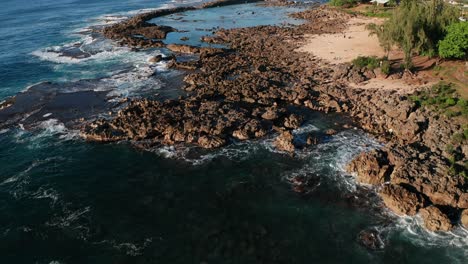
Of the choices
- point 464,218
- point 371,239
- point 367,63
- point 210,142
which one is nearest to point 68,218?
point 210,142

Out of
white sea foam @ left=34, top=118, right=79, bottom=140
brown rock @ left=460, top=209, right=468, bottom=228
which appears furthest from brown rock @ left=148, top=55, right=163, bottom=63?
brown rock @ left=460, top=209, right=468, bottom=228

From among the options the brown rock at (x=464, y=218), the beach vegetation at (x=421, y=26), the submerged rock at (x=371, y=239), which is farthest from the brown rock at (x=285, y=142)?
the beach vegetation at (x=421, y=26)

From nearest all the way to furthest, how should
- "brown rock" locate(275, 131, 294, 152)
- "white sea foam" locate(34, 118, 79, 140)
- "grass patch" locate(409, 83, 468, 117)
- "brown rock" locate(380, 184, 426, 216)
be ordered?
1. "brown rock" locate(380, 184, 426, 216)
2. "brown rock" locate(275, 131, 294, 152)
3. "grass patch" locate(409, 83, 468, 117)
4. "white sea foam" locate(34, 118, 79, 140)

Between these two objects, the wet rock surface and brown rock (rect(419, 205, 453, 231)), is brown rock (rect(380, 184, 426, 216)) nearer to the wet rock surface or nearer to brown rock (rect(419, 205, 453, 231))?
the wet rock surface

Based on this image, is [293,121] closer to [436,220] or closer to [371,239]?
[371,239]

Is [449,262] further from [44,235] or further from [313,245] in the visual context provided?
[44,235]

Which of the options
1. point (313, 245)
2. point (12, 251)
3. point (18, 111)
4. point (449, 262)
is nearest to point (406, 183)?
point (449, 262)
